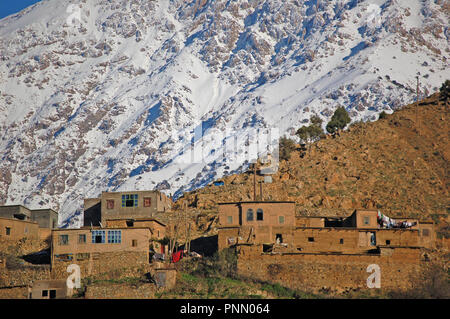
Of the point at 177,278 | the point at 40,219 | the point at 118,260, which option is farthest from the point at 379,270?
the point at 40,219

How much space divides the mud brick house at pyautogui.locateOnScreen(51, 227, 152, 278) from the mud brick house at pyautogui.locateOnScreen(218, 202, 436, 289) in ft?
19.5

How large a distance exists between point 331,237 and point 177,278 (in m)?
11.6

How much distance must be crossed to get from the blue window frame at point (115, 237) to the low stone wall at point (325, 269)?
8.61m

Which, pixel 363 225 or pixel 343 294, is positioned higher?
pixel 363 225

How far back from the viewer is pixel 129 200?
258 ft

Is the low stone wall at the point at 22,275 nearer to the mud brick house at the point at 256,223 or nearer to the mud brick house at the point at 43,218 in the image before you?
the mud brick house at the point at 256,223

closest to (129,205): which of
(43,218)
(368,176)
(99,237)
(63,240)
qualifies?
(43,218)

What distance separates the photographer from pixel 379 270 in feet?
211

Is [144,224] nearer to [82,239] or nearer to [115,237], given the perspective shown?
[115,237]

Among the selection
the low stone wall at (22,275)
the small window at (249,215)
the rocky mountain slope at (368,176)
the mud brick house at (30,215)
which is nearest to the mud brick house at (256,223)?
the small window at (249,215)

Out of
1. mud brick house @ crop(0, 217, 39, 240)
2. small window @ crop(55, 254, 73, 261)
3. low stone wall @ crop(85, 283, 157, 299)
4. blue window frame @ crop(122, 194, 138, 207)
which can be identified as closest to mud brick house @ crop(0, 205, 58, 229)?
mud brick house @ crop(0, 217, 39, 240)

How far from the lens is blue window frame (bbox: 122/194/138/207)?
78438 millimetres

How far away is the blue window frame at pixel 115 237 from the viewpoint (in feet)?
216
